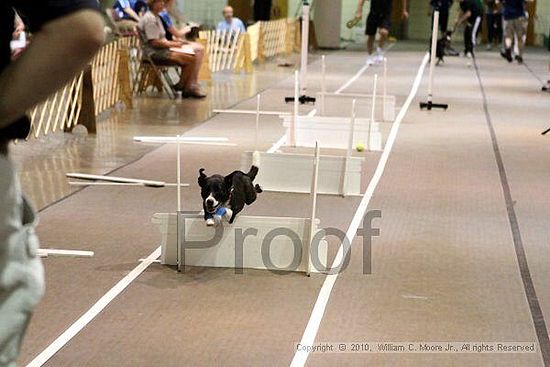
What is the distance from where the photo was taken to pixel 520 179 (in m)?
7.39

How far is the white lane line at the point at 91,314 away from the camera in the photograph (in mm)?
3430

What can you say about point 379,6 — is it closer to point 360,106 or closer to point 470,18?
point 470,18

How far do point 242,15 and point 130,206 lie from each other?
1946 centimetres

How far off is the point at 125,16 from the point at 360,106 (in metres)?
Result: 3.74

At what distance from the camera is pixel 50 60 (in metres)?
1.20

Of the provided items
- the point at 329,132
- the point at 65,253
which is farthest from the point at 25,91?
the point at 329,132

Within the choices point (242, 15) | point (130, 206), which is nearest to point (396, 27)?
point (242, 15)

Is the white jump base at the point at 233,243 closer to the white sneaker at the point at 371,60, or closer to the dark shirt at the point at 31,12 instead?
the dark shirt at the point at 31,12

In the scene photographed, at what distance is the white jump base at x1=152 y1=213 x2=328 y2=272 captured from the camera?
4.57m

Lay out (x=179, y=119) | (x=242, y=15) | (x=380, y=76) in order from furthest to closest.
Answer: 1. (x=242, y=15)
2. (x=380, y=76)
3. (x=179, y=119)

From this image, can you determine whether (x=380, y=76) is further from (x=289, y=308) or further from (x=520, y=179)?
(x=289, y=308)

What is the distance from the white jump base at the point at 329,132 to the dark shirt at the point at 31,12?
697cm

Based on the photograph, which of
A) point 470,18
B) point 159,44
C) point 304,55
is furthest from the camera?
point 470,18

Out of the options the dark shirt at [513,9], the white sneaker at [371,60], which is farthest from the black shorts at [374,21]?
the dark shirt at [513,9]
